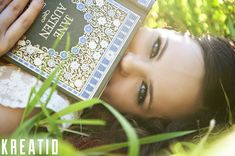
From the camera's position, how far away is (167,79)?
1661 millimetres

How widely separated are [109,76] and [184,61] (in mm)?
279

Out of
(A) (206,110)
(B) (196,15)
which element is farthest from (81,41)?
(B) (196,15)

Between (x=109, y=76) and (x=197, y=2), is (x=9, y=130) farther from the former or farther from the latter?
(x=197, y=2)

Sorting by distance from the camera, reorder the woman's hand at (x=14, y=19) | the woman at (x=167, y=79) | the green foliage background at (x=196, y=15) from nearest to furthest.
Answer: the woman's hand at (x=14, y=19), the woman at (x=167, y=79), the green foliage background at (x=196, y=15)

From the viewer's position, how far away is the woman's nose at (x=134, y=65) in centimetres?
163

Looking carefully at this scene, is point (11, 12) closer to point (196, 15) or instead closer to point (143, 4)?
point (143, 4)

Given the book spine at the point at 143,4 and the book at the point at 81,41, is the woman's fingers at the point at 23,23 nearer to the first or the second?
the book at the point at 81,41

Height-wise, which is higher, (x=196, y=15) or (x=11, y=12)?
(x=196, y=15)

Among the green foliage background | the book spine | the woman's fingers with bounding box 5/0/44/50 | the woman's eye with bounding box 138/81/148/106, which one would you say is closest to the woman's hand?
the woman's fingers with bounding box 5/0/44/50

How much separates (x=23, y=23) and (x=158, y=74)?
1.64 ft

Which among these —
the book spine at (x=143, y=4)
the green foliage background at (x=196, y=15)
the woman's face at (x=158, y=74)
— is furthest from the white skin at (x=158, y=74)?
the green foliage background at (x=196, y=15)

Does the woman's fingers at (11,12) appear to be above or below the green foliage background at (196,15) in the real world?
below

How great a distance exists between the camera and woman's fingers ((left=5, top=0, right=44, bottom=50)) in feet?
5.06

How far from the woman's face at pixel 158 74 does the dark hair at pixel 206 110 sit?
1.6 inches
